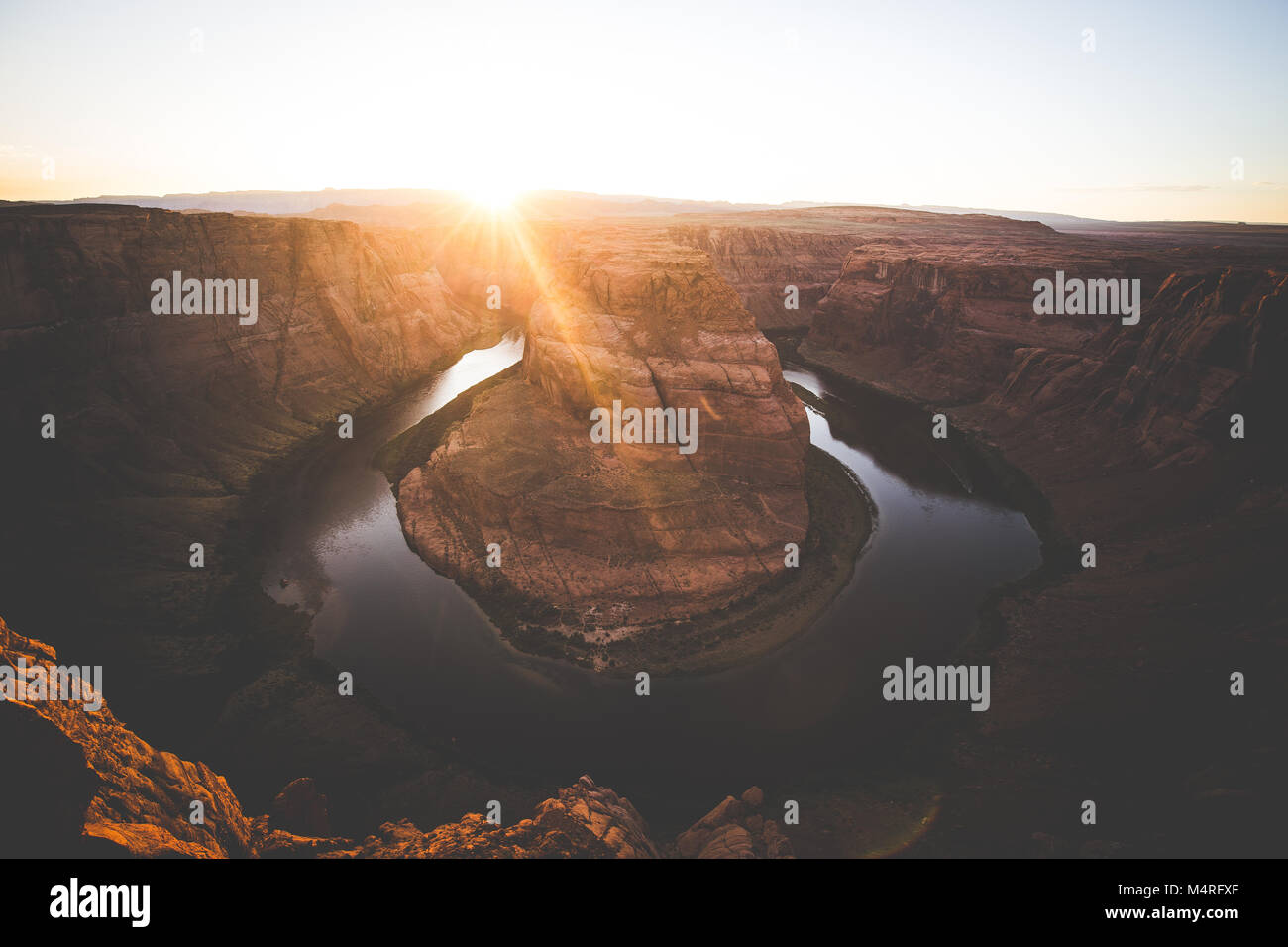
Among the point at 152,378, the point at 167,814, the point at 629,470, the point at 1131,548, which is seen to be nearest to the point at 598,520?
the point at 629,470

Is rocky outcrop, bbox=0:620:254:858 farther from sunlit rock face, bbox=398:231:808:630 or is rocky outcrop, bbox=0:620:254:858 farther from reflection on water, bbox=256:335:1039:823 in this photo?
sunlit rock face, bbox=398:231:808:630

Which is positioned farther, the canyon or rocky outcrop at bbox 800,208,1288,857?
rocky outcrop at bbox 800,208,1288,857

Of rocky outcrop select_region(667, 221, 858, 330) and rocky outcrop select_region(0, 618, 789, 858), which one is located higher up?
rocky outcrop select_region(667, 221, 858, 330)

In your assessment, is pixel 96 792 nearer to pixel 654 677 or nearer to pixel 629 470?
pixel 654 677

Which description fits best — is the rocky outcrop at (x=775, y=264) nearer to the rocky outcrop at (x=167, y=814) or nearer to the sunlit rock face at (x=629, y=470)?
the sunlit rock face at (x=629, y=470)

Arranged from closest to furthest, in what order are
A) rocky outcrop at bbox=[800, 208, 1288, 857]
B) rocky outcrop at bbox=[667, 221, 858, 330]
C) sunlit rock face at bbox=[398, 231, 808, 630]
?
rocky outcrop at bbox=[800, 208, 1288, 857] < sunlit rock face at bbox=[398, 231, 808, 630] < rocky outcrop at bbox=[667, 221, 858, 330]

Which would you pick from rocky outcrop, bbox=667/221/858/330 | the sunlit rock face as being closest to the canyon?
the sunlit rock face
